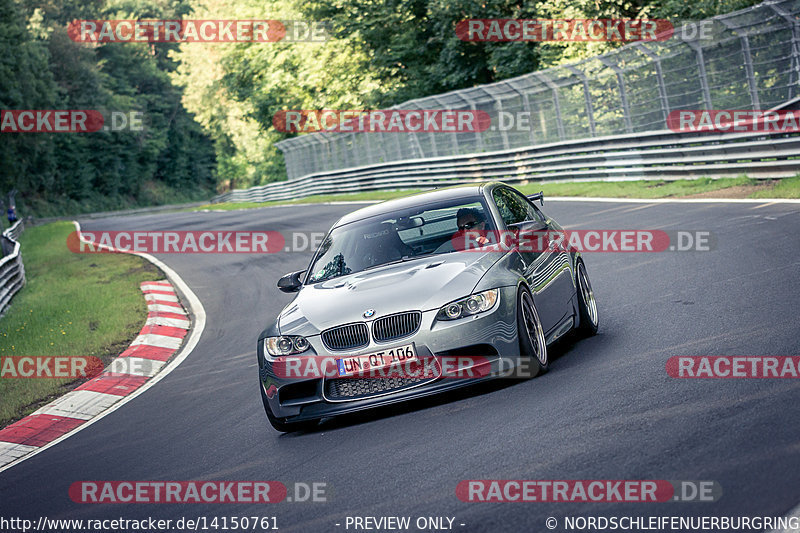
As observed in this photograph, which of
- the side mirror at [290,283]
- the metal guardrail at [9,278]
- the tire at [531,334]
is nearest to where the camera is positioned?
the tire at [531,334]

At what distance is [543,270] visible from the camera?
7.82 m

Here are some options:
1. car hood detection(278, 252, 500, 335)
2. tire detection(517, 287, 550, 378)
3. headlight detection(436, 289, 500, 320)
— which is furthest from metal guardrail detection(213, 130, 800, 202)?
headlight detection(436, 289, 500, 320)

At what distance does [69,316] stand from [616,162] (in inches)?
548

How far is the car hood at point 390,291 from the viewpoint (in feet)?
22.2

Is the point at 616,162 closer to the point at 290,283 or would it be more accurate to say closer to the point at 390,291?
the point at 290,283

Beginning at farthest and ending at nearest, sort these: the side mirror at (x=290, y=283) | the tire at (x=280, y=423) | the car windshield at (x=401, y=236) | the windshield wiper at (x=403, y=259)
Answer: the side mirror at (x=290, y=283)
the car windshield at (x=401, y=236)
the windshield wiper at (x=403, y=259)
the tire at (x=280, y=423)

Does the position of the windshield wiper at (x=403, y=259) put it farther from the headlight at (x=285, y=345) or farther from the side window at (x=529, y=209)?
the side window at (x=529, y=209)

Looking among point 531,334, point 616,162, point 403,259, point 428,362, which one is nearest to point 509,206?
point 403,259

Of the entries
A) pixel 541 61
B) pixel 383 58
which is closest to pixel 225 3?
pixel 383 58

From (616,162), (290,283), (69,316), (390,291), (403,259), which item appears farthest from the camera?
(616,162)

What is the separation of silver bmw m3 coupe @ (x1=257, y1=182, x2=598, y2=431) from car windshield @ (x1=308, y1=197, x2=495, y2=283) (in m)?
0.01

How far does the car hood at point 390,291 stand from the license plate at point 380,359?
10.5 inches

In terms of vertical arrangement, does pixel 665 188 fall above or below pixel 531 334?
below

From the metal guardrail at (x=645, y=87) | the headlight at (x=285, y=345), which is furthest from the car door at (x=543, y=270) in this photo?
the metal guardrail at (x=645, y=87)
